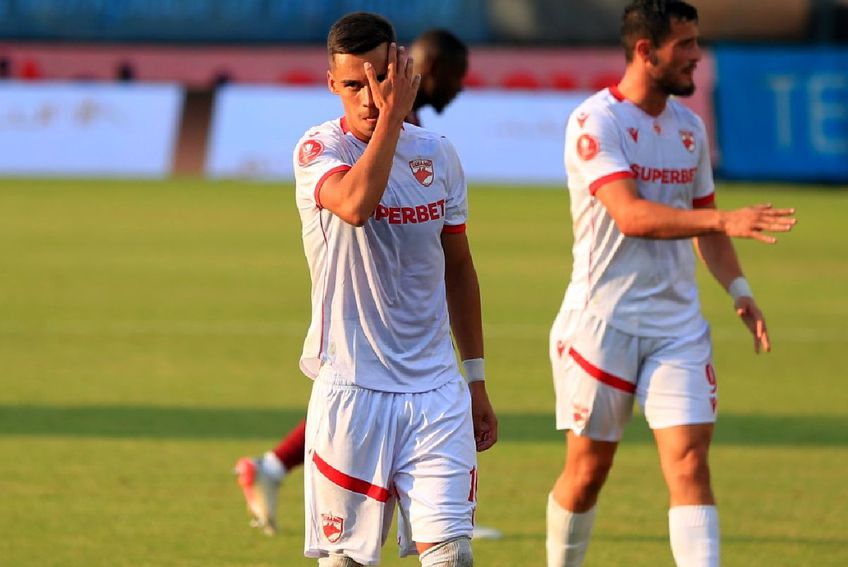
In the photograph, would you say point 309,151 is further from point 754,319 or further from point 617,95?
point 754,319

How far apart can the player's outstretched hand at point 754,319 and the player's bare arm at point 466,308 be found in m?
1.29

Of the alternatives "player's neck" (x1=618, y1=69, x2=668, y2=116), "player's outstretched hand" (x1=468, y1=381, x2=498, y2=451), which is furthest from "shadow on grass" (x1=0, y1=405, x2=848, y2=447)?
"player's outstretched hand" (x1=468, y1=381, x2=498, y2=451)

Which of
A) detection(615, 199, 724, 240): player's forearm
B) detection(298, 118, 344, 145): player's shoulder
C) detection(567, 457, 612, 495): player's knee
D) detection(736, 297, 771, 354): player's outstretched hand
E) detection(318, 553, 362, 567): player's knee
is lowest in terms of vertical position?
detection(567, 457, 612, 495): player's knee

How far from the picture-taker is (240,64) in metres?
32.5

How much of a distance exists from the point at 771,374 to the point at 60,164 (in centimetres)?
1933

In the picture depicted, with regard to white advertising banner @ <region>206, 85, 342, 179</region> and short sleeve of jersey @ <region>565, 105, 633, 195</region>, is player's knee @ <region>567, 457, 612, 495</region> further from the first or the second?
white advertising banner @ <region>206, 85, 342, 179</region>

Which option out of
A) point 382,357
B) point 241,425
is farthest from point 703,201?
point 241,425

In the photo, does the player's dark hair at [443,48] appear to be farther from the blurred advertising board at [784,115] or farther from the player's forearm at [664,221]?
the blurred advertising board at [784,115]

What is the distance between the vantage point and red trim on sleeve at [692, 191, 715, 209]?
6348mm

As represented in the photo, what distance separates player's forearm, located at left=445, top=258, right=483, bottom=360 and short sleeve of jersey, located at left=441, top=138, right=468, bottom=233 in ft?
0.57

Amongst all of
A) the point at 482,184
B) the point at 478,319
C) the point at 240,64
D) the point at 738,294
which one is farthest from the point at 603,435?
the point at 240,64

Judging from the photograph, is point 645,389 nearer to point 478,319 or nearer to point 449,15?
point 478,319

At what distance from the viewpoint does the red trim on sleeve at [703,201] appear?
250 inches

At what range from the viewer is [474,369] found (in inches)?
209
